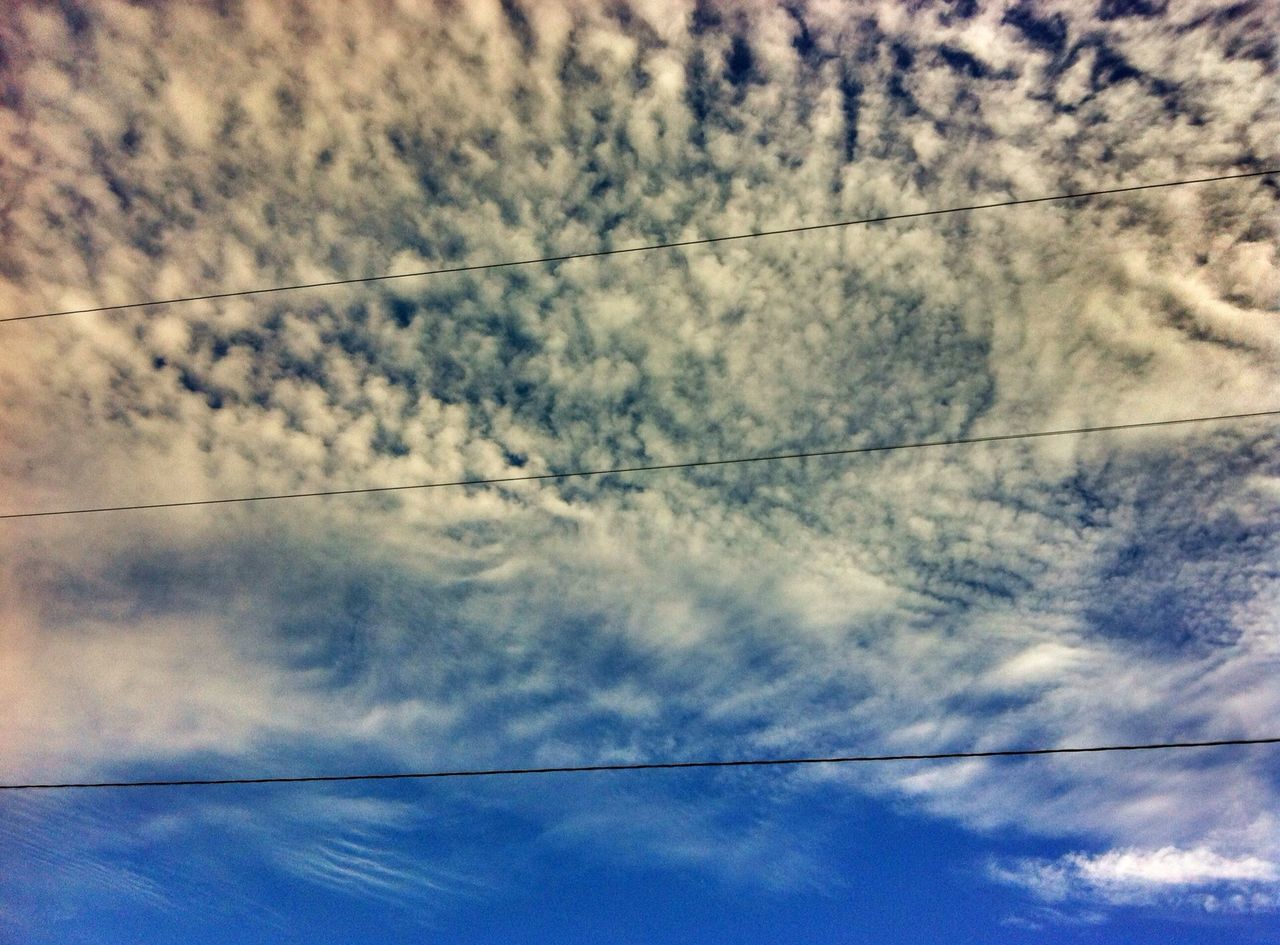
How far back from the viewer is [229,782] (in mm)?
6461

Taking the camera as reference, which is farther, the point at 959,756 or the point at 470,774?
the point at 470,774

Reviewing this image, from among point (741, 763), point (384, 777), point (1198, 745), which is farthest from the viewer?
point (384, 777)

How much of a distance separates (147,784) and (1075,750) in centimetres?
1038

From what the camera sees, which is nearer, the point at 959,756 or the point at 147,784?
the point at 959,756

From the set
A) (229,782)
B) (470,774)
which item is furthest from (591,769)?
(229,782)

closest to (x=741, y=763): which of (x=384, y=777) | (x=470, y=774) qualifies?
(x=470, y=774)

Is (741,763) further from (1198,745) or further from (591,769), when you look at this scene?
(1198,745)

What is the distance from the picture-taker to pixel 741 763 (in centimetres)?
611

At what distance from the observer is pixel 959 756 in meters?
6.12

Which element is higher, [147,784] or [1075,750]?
[1075,750]

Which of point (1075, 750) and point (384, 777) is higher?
point (1075, 750)

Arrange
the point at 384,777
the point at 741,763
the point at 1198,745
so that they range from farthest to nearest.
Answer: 1. the point at 384,777
2. the point at 741,763
3. the point at 1198,745

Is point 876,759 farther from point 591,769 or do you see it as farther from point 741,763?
point 591,769

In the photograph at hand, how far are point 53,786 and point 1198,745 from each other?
12359 mm
